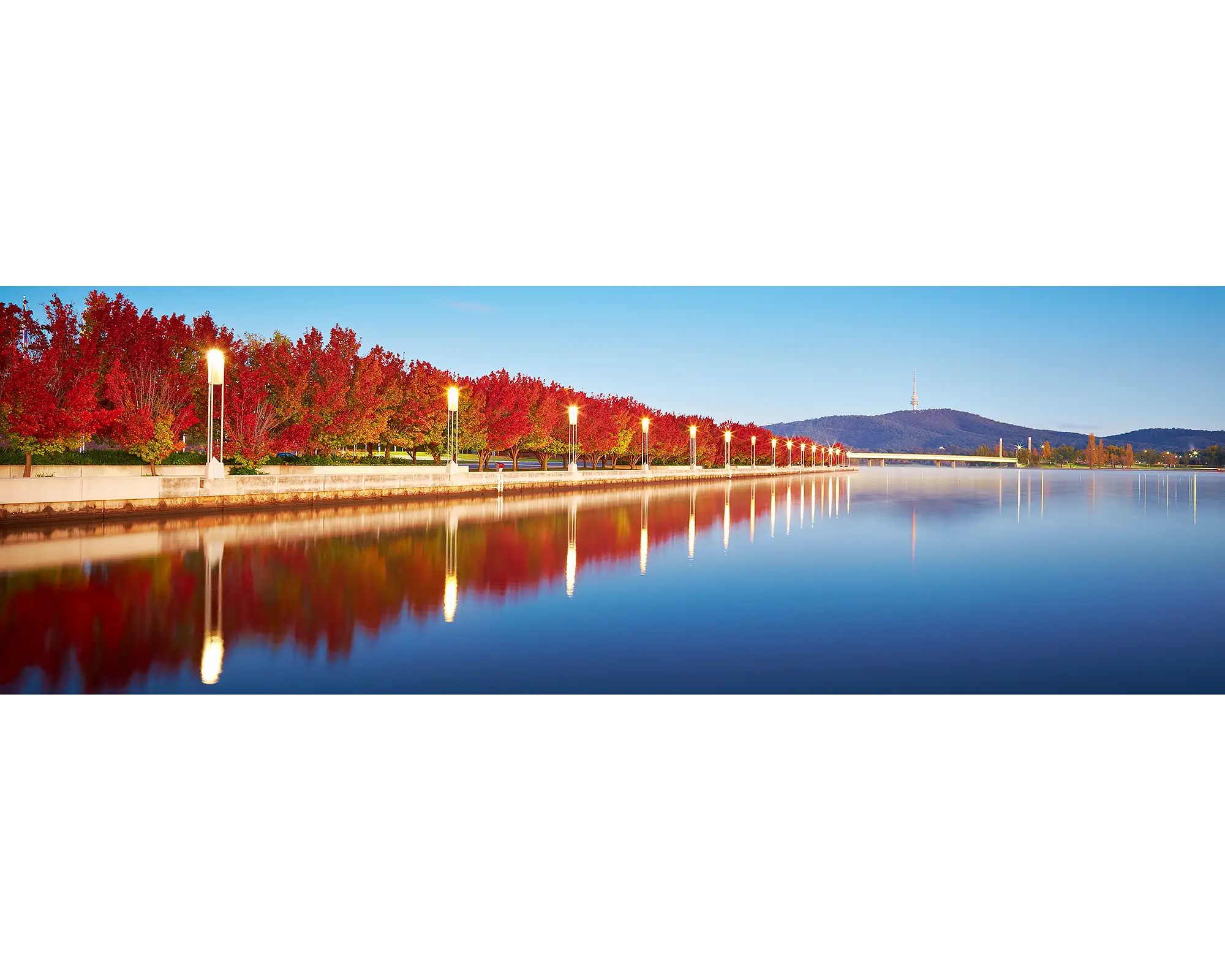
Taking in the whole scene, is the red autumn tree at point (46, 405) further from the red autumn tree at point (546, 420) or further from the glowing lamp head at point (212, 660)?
the red autumn tree at point (546, 420)

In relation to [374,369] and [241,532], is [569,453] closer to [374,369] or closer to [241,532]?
[374,369]

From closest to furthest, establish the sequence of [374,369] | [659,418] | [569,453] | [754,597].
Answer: [754,597] → [374,369] → [569,453] → [659,418]

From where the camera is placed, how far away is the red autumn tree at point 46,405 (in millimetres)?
23406

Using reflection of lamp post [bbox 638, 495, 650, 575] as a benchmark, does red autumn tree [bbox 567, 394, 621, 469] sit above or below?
above

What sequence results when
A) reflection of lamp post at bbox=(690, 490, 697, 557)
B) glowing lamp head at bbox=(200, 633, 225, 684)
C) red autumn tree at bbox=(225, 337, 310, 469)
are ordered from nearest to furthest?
glowing lamp head at bbox=(200, 633, 225, 684), reflection of lamp post at bbox=(690, 490, 697, 557), red autumn tree at bbox=(225, 337, 310, 469)

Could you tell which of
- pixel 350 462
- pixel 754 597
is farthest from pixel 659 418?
pixel 754 597

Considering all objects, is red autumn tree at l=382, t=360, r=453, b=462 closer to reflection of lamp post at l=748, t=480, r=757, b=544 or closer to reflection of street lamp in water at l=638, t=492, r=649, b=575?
reflection of lamp post at l=748, t=480, r=757, b=544

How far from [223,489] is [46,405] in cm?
493

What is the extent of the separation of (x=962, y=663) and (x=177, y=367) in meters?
29.4

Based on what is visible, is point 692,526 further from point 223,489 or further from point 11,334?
point 11,334

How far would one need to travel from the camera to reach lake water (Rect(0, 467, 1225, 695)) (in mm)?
8148

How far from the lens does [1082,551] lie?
19.4 metres

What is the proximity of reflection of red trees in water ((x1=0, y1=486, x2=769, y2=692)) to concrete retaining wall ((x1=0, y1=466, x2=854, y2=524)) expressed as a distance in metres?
6.77

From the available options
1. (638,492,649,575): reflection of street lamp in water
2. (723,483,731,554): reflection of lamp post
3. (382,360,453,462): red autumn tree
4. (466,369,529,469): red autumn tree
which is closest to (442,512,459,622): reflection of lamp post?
(638,492,649,575): reflection of street lamp in water
